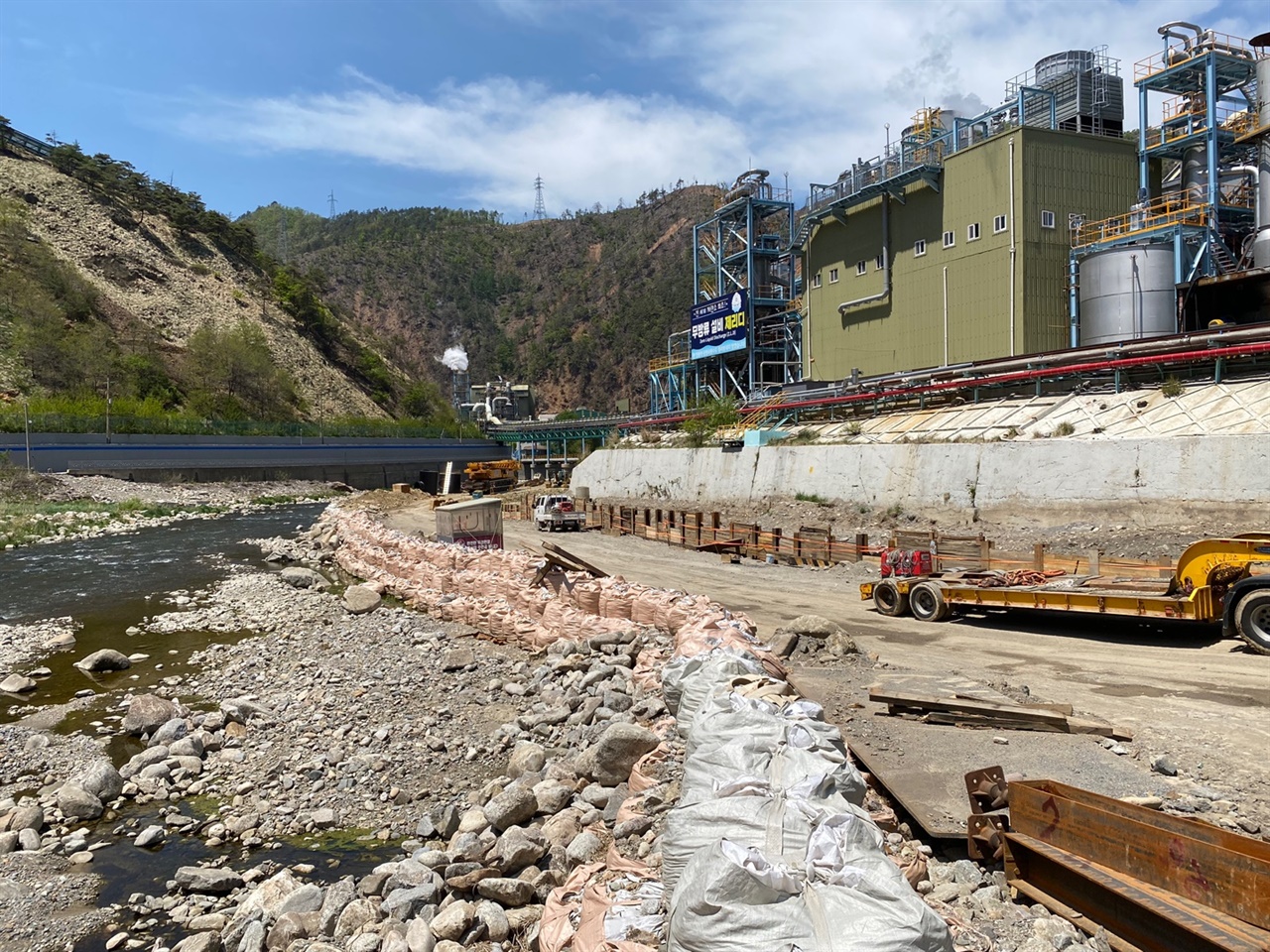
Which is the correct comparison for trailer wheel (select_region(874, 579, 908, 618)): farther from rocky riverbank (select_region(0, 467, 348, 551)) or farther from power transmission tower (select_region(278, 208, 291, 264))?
power transmission tower (select_region(278, 208, 291, 264))

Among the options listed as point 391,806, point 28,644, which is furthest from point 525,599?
point 28,644

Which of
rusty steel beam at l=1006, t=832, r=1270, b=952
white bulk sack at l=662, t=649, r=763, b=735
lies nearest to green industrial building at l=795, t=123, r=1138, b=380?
white bulk sack at l=662, t=649, r=763, b=735

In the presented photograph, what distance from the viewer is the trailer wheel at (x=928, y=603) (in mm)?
14172

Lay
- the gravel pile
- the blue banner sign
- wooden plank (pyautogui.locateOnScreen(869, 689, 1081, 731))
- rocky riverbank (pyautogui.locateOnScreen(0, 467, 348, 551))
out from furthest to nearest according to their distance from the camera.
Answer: the blue banner sign
the gravel pile
rocky riverbank (pyautogui.locateOnScreen(0, 467, 348, 551))
wooden plank (pyautogui.locateOnScreen(869, 689, 1081, 731))

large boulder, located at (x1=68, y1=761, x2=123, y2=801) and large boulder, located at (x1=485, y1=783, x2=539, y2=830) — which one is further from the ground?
large boulder, located at (x1=485, y1=783, x2=539, y2=830)

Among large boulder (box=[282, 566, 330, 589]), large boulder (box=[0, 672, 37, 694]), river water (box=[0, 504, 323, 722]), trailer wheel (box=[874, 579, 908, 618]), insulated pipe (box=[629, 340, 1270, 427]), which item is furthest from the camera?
large boulder (box=[282, 566, 330, 589])

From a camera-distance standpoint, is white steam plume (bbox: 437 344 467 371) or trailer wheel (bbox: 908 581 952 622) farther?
white steam plume (bbox: 437 344 467 371)

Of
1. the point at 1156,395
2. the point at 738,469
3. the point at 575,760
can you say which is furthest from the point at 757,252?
the point at 575,760

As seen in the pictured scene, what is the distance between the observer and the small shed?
76.4 feet

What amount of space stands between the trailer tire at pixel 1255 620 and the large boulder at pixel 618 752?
8525mm

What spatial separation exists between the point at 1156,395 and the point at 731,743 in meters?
21.6

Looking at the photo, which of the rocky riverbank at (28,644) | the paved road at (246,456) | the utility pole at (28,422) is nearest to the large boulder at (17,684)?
the rocky riverbank at (28,644)

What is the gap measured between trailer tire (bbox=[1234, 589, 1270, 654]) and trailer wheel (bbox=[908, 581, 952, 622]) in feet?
14.2

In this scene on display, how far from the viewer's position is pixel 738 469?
3450 cm
